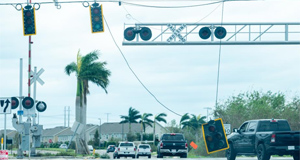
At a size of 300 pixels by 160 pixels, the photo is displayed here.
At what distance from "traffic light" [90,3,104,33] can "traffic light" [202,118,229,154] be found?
21.8 feet

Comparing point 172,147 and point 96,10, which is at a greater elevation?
point 96,10

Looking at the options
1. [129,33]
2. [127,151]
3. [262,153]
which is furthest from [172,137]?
[262,153]

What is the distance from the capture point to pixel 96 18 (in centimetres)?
2327

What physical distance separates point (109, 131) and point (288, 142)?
116 metres

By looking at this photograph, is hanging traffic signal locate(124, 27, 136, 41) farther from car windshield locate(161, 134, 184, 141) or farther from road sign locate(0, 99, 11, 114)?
car windshield locate(161, 134, 184, 141)

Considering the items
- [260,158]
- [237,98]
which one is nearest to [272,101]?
[237,98]

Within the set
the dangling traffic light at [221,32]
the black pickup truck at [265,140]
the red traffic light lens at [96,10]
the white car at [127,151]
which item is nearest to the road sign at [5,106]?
the red traffic light lens at [96,10]

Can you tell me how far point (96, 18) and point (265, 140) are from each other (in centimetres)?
834

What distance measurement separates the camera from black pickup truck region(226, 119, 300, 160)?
22734mm

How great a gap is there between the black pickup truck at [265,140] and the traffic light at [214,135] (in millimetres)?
4673

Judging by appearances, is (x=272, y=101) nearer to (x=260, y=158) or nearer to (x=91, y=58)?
(x=91, y=58)

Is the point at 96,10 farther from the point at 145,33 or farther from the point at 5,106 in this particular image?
the point at 5,106

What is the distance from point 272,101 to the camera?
5119 cm

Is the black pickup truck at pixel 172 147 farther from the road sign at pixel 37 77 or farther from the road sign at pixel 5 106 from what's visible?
the road sign at pixel 5 106
